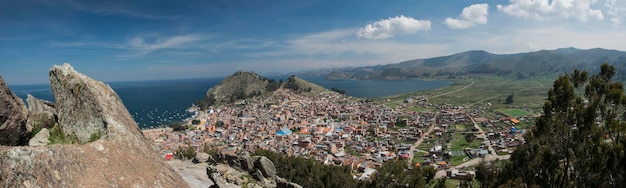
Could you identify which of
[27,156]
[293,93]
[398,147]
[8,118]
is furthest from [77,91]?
[293,93]

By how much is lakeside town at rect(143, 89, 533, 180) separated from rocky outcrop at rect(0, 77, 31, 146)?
99.5ft

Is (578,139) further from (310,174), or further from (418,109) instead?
(418,109)

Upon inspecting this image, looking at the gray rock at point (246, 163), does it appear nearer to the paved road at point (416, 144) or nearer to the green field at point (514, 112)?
the paved road at point (416, 144)

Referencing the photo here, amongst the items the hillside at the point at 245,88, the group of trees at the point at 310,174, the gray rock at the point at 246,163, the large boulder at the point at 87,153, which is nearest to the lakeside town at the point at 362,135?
the group of trees at the point at 310,174

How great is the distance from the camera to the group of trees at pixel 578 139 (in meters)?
11.5

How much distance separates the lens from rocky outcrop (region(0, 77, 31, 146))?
679 centimetres

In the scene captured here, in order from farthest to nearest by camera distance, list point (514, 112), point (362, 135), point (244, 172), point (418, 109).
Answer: point (418, 109)
point (514, 112)
point (362, 135)
point (244, 172)

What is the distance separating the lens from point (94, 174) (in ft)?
17.6

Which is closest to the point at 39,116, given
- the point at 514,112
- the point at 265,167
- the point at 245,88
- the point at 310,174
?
the point at 265,167

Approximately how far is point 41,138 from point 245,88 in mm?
135418

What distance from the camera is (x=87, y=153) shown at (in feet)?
18.2

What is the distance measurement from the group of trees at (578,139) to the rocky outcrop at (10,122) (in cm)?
1535

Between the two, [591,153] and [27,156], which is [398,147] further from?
[27,156]

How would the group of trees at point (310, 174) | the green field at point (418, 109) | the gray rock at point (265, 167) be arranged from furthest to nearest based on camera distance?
the green field at point (418, 109)
the group of trees at point (310, 174)
the gray rock at point (265, 167)
